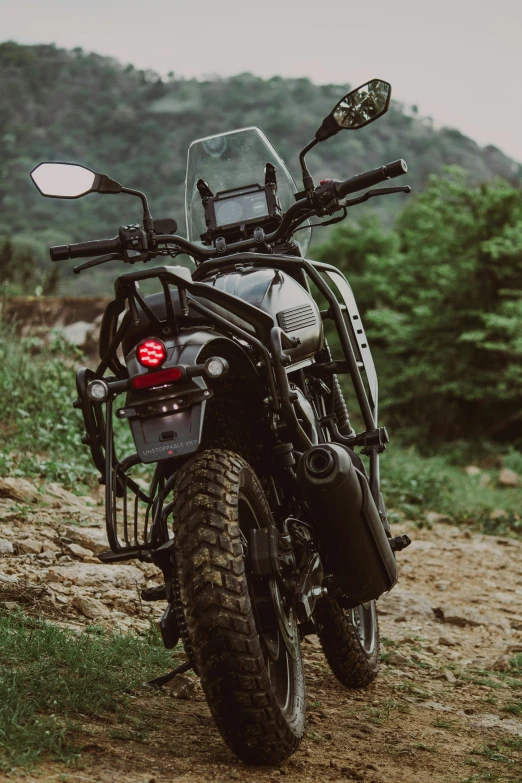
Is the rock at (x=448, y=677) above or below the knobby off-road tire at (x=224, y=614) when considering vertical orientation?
below

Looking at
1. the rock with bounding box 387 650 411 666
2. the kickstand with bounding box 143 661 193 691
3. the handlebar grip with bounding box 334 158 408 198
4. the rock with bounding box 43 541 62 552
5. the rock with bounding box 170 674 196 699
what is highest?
Answer: the handlebar grip with bounding box 334 158 408 198

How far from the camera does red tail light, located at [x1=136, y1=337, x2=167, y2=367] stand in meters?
2.54

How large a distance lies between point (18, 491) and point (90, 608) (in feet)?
5.42

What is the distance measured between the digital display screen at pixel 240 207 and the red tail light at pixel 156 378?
1.38m

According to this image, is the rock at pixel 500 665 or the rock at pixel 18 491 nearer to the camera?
the rock at pixel 500 665

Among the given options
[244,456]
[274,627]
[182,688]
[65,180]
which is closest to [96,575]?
[182,688]

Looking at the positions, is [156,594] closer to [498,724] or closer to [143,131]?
[498,724]

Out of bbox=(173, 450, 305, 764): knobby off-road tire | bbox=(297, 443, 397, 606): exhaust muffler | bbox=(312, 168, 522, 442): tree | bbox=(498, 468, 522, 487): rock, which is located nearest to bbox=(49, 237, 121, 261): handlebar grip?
bbox=(173, 450, 305, 764): knobby off-road tire

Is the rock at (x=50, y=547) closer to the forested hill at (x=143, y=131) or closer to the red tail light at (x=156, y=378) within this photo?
the red tail light at (x=156, y=378)

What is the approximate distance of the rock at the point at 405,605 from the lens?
5.05 meters

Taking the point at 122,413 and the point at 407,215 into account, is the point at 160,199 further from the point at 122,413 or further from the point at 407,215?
the point at 122,413

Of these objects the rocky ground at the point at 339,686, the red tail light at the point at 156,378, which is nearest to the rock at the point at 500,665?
the rocky ground at the point at 339,686

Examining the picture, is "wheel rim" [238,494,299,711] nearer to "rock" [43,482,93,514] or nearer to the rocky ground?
the rocky ground

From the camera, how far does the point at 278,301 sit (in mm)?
3111
